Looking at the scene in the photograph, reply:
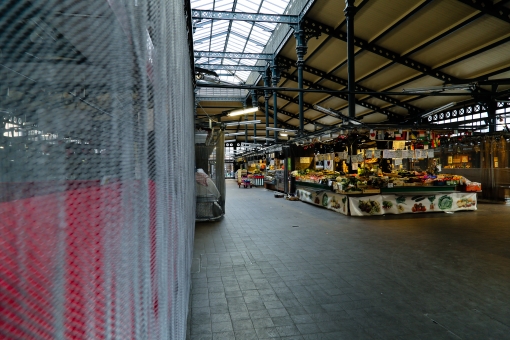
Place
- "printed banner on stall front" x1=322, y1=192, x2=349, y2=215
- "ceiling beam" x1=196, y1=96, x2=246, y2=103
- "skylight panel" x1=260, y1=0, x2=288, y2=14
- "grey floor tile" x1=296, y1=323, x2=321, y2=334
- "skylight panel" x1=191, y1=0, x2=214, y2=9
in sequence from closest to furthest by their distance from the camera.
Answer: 1. "grey floor tile" x1=296, y1=323, x2=321, y2=334
2. "printed banner on stall front" x1=322, y1=192, x2=349, y2=215
3. "skylight panel" x1=260, y1=0, x2=288, y2=14
4. "skylight panel" x1=191, y1=0, x2=214, y2=9
5. "ceiling beam" x1=196, y1=96, x2=246, y2=103

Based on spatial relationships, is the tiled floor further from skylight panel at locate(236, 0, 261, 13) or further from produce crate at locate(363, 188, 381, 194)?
skylight panel at locate(236, 0, 261, 13)

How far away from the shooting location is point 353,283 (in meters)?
4.43

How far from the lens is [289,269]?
16.7 ft

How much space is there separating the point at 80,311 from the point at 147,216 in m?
0.41

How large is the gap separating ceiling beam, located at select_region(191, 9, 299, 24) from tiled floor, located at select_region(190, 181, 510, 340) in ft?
33.7

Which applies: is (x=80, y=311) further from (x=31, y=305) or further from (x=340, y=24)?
(x=340, y=24)

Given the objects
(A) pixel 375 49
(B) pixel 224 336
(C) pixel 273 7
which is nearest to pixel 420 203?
(A) pixel 375 49

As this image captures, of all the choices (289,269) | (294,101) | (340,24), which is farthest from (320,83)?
(289,269)

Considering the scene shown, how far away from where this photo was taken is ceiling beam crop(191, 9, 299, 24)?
13570mm

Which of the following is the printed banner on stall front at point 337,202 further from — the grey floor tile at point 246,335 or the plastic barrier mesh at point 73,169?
the plastic barrier mesh at point 73,169

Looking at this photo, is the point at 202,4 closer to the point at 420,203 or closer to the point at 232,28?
the point at 232,28

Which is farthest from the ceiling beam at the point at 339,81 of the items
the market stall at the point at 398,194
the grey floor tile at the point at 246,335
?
the grey floor tile at the point at 246,335

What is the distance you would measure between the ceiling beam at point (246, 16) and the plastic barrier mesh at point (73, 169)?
14321 mm

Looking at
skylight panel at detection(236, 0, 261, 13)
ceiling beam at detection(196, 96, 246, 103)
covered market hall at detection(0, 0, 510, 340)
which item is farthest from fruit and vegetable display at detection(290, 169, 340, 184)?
ceiling beam at detection(196, 96, 246, 103)
